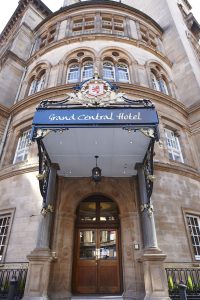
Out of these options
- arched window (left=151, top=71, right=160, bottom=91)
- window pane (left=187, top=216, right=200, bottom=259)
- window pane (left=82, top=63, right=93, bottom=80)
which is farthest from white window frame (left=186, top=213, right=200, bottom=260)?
window pane (left=82, top=63, right=93, bottom=80)

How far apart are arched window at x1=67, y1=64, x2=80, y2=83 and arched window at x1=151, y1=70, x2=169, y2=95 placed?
16.8ft

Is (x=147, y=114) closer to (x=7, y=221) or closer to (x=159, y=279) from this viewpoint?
(x=159, y=279)

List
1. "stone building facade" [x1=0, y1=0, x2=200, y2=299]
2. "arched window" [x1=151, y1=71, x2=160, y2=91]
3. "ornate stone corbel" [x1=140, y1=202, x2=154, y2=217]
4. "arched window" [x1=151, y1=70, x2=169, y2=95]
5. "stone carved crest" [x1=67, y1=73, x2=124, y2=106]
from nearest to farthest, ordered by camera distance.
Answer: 1. "stone carved crest" [x1=67, y1=73, x2=124, y2=106]
2. "stone building facade" [x1=0, y1=0, x2=200, y2=299]
3. "ornate stone corbel" [x1=140, y1=202, x2=154, y2=217]
4. "arched window" [x1=151, y1=71, x2=160, y2=91]
5. "arched window" [x1=151, y1=70, x2=169, y2=95]

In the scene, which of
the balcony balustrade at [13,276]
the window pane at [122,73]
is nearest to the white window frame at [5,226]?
the balcony balustrade at [13,276]

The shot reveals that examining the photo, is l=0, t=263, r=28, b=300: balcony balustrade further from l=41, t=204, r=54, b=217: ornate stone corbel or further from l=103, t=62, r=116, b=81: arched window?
l=103, t=62, r=116, b=81: arched window

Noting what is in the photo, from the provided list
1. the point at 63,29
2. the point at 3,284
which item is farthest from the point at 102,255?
the point at 63,29

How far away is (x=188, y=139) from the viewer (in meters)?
13.9

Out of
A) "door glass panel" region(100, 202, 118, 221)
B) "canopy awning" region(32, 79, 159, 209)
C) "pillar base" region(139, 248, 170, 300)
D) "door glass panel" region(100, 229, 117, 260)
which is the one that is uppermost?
"canopy awning" region(32, 79, 159, 209)

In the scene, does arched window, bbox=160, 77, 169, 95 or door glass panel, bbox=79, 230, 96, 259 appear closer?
door glass panel, bbox=79, 230, 96, 259

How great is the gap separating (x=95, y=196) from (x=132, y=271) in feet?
11.8

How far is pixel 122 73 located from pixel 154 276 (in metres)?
12.3

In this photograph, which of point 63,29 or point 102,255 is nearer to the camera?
point 102,255

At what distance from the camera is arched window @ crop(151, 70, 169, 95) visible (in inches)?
636

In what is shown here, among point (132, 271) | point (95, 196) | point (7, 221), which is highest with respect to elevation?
point (95, 196)
